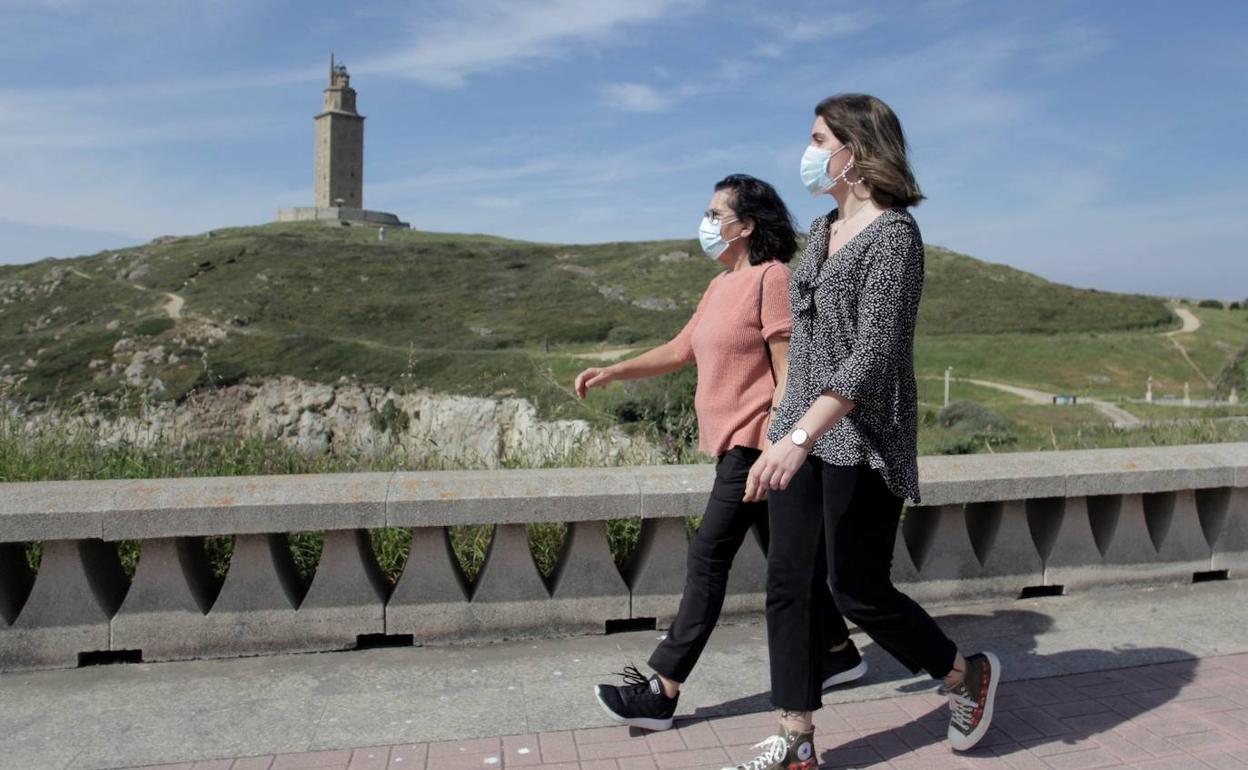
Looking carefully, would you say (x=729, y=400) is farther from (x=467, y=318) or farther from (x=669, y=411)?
(x=467, y=318)

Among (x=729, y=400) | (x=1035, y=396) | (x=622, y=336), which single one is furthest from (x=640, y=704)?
(x=622, y=336)

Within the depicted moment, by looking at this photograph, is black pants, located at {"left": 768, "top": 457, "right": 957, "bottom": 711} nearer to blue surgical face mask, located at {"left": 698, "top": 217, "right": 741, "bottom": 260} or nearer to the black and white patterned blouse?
the black and white patterned blouse

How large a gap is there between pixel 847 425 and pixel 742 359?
1.90 ft

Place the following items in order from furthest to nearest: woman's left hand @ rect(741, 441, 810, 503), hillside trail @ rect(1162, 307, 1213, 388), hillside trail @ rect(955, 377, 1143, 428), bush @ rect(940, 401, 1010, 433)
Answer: hillside trail @ rect(1162, 307, 1213, 388) < hillside trail @ rect(955, 377, 1143, 428) < bush @ rect(940, 401, 1010, 433) < woman's left hand @ rect(741, 441, 810, 503)

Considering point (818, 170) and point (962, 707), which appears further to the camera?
point (962, 707)

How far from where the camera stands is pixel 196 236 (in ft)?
294

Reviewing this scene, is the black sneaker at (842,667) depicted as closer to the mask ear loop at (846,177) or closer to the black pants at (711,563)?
the black pants at (711,563)

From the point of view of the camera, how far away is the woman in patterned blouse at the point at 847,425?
2869 millimetres

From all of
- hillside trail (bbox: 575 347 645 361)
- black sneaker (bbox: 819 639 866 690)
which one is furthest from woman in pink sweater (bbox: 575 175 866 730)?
hillside trail (bbox: 575 347 645 361)

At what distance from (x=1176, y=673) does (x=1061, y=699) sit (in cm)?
59

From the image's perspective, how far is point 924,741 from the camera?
11.0 feet

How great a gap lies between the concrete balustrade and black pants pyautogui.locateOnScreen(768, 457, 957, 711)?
1.19 meters

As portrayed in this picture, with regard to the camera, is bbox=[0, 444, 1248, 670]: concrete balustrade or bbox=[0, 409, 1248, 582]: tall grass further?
bbox=[0, 409, 1248, 582]: tall grass

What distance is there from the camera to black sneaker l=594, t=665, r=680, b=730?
3398mm
